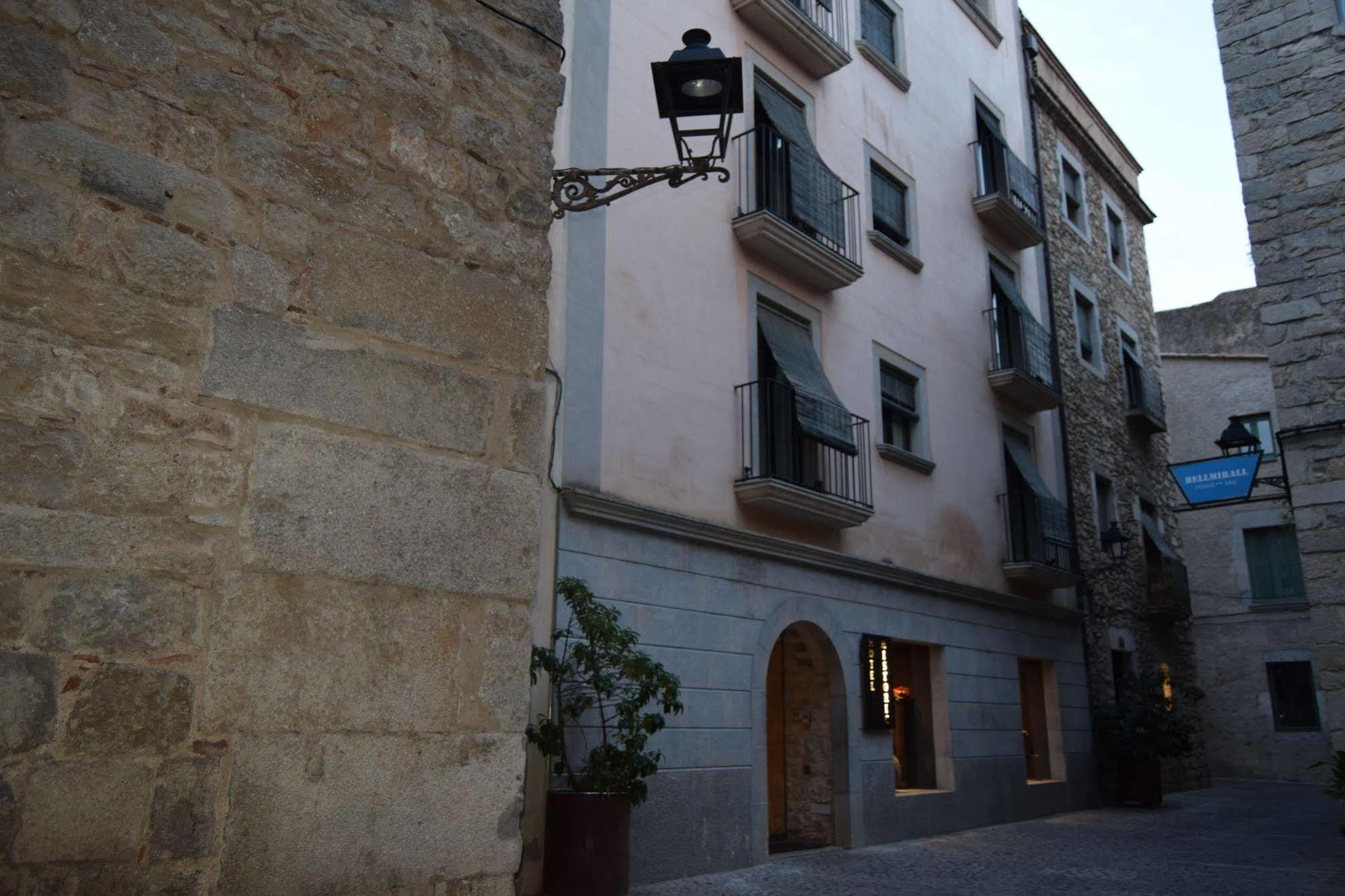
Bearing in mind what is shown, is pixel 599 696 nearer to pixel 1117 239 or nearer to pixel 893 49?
pixel 893 49

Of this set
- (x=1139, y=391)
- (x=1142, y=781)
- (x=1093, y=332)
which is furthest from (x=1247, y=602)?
(x=1142, y=781)

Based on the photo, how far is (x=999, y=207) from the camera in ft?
48.3

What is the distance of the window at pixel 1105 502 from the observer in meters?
17.1

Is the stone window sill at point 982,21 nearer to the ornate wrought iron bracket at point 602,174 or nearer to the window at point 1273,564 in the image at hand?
the window at point 1273,564

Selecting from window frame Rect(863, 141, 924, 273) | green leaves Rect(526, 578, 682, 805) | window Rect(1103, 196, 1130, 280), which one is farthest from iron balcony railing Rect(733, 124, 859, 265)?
window Rect(1103, 196, 1130, 280)

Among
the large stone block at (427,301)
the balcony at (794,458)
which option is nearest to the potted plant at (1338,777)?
the balcony at (794,458)

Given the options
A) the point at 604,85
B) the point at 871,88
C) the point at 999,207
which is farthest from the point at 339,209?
the point at 999,207

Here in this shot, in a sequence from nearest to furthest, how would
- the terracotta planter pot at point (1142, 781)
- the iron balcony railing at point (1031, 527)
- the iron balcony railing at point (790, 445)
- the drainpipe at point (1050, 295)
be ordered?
the iron balcony railing at point (790, 445)
the iron balcony railing at point (1031, 527)
the terracotta planter pot at point (1142, 781)
the drainpipe at point (1050, 295)

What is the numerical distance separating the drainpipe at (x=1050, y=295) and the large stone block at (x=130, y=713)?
14.5m

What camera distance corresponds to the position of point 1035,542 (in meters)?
14.2

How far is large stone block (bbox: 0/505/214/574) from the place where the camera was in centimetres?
229

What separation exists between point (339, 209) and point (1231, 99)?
36.8ft

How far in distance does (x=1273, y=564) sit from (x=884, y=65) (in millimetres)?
14784

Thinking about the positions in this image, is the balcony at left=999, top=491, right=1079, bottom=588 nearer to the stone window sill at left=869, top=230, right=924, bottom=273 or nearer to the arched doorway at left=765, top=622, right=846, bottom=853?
the stone window sill at left=869, top=230, right=924, bottom=273
